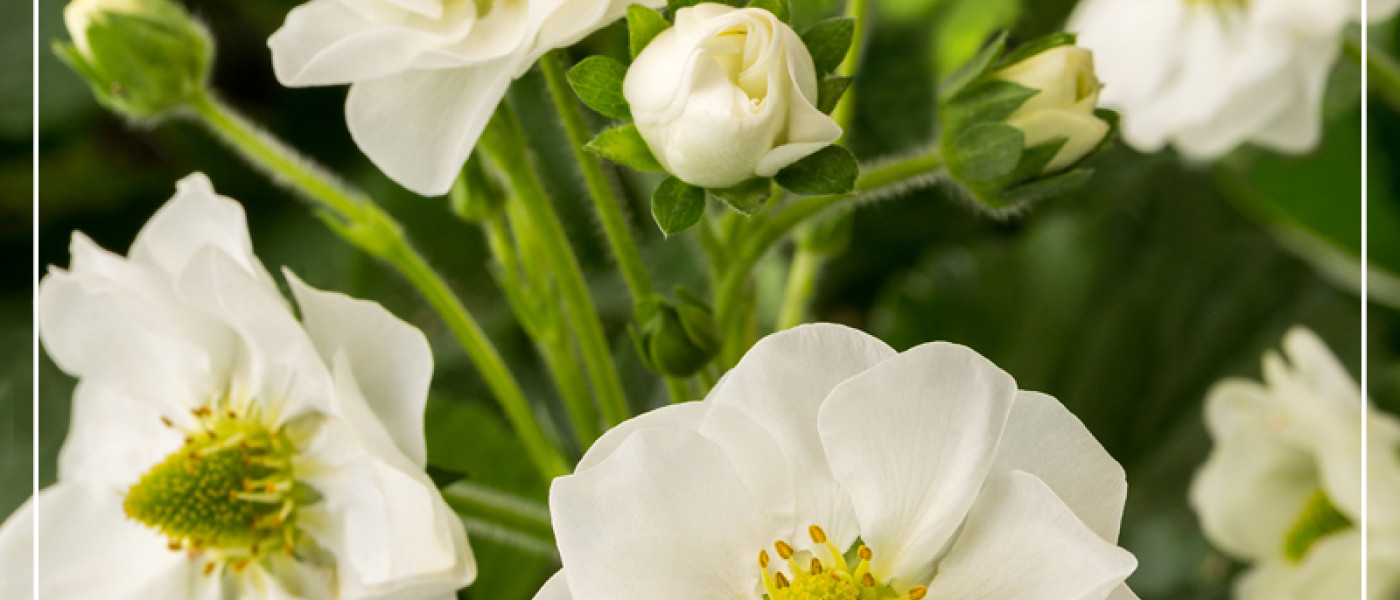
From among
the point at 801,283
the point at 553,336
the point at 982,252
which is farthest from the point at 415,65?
the point at 982,252

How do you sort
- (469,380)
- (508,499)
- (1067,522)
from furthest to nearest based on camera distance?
(469,380) → (508,499) → (1067,522)

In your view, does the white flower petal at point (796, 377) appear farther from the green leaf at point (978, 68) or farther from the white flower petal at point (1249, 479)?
the white flower petal at point (1249, 479)

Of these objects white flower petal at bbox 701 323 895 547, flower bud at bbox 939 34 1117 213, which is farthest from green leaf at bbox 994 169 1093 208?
white flower petal at bbox 701 323 895 547

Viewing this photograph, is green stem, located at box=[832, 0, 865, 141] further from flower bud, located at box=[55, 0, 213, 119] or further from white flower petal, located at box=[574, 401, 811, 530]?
flower bud, located at box=[55, 0, 213, 119]

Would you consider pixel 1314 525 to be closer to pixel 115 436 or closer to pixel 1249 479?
pixel 1249 479

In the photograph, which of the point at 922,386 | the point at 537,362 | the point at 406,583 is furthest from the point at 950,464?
the point at 537,362

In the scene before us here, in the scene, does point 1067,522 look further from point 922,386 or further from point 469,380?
point 469,380
